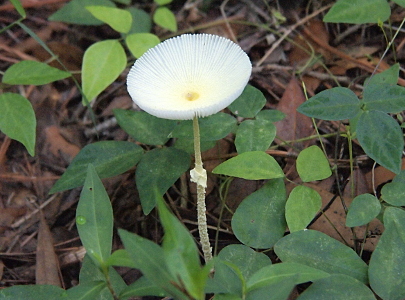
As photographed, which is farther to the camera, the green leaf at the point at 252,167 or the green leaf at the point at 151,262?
the green leaf at the point at 252,167

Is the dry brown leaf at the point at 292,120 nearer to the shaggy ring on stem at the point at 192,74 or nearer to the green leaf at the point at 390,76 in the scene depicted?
the green leaf at the point at 390,76

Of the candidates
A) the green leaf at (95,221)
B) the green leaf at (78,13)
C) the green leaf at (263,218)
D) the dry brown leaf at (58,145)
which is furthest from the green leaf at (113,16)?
the green leaf at (263,218)

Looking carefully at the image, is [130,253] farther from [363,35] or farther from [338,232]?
[363,35]

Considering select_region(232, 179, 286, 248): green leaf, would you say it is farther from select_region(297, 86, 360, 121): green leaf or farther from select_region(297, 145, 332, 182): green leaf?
select_region(297, 86, 360, 121): green leaf

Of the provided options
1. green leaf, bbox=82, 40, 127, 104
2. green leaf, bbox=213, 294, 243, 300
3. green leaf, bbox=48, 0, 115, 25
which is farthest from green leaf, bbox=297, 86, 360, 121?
green leaf, bbox=48, 0, 115, 25

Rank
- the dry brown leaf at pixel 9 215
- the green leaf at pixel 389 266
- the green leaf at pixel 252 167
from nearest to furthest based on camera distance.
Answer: the green leaf at pixel 389 266 → the green leaf at pixel 252 167 → the dry brown leaf at pixel 9 215

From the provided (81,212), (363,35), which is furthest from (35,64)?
(363,35)

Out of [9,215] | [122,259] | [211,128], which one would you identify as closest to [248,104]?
[211,128]
